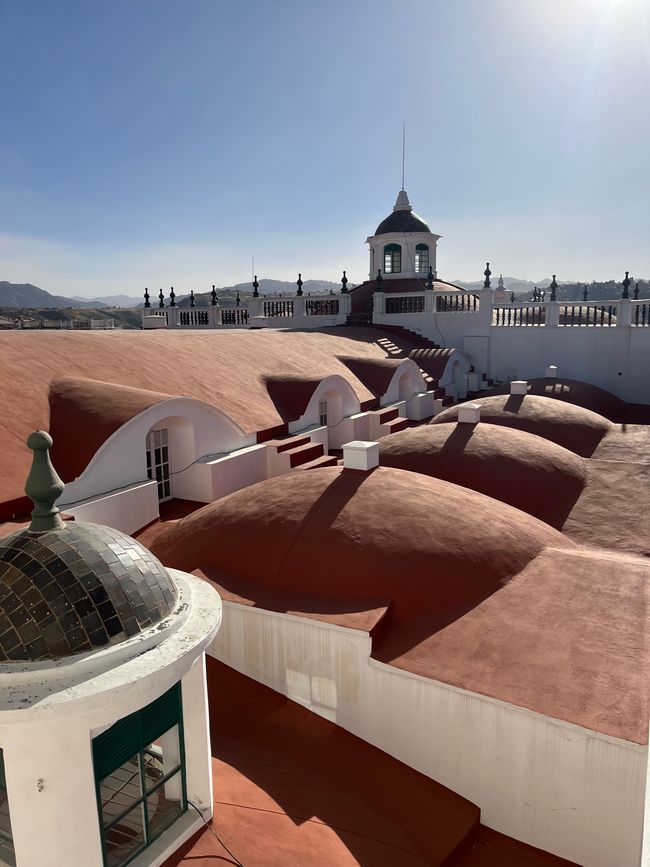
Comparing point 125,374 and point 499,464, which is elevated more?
point 125,374

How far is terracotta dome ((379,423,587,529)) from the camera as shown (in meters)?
14.2

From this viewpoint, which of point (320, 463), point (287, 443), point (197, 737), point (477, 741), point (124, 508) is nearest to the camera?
point (197, 737)

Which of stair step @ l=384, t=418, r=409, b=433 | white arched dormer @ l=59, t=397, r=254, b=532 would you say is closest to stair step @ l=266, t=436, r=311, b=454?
white arched dormer @ l=59, t=397, r=254, b=532

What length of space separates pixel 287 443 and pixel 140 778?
989 cm

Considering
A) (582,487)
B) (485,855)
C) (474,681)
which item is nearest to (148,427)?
(474,681)

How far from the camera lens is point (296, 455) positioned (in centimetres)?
1459

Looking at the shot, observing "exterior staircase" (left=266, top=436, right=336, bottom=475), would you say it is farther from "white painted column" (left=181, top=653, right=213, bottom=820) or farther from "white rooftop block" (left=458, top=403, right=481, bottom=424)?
"white painted column" (left=181, top=653, right=213, bottom=820)

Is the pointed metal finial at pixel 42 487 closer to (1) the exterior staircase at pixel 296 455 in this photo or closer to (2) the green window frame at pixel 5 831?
(2) the green window frame at pixel 5 831

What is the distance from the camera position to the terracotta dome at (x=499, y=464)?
46.6 ft

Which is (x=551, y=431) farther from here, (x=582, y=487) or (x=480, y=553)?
(x=480, y=553)

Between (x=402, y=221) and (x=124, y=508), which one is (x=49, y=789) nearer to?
(x=124, y=508)

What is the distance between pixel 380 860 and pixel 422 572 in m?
3.68

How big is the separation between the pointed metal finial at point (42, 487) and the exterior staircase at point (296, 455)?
931 cm

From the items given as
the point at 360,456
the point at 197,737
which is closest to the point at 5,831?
the point at 197,737
